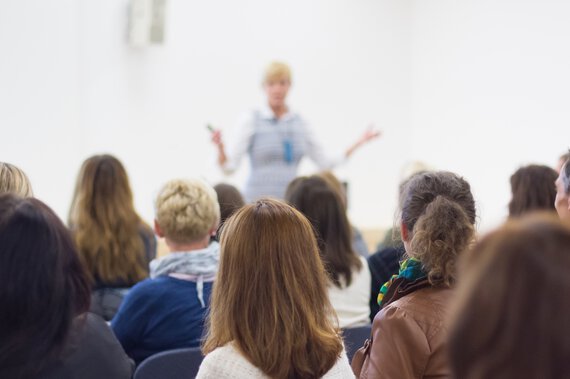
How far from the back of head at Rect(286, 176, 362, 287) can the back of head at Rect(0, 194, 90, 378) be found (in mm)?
1487

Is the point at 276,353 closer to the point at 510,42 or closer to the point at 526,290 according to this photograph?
the point at 526,290

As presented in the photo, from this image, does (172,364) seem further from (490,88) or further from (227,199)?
(490,88)

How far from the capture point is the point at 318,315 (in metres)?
1.69

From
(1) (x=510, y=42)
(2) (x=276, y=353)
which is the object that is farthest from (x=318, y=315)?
(1) (x=510, y=42)

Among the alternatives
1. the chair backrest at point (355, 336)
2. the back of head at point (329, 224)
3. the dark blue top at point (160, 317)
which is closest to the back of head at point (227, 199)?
the back of head at point (329, 224)

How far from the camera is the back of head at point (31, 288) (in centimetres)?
136

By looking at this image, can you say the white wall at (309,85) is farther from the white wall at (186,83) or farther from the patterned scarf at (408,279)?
the patterned scarf at (408,279)

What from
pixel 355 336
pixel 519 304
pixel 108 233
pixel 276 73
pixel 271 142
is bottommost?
pixel 355 336

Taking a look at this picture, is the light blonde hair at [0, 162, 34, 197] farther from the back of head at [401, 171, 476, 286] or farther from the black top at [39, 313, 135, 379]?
the back of head at [401, 171, 476, 286]

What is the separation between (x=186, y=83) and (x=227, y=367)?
4.68m

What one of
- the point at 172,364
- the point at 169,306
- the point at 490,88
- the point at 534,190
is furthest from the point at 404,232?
the point at 490,88

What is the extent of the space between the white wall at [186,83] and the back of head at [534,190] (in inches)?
102

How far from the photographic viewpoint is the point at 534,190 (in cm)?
294

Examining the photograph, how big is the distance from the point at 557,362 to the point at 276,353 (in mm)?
812
